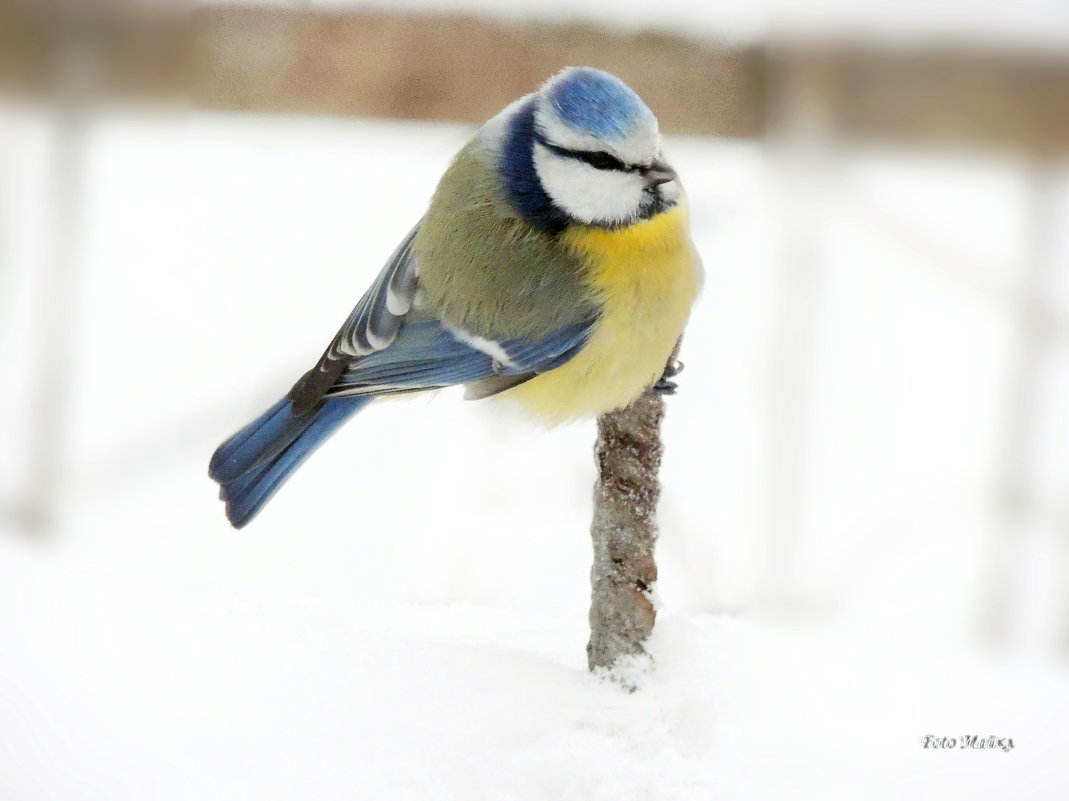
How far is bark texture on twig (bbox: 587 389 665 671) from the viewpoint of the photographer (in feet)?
2.69

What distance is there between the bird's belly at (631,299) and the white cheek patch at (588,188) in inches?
0.9

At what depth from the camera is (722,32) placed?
111 centimetres

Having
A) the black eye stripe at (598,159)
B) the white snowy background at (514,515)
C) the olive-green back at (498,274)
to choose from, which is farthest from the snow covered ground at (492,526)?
the black eye stripe at (598,159)

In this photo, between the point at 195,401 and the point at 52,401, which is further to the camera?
the point at 195,401

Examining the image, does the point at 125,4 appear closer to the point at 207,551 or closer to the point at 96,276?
the point at 96,276

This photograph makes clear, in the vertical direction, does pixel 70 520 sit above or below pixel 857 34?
below

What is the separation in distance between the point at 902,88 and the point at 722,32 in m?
0.22

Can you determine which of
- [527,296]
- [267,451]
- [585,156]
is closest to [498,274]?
[527,296]

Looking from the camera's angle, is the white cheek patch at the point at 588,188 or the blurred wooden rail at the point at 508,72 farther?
the blurred wooden rail at the point at 508,72

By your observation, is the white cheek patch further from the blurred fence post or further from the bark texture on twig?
the blurred fence post

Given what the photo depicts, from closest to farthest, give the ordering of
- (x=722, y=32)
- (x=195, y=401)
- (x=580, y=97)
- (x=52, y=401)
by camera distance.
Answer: (x=580, y=97) → (x=722, y=32) → (x=52, y=401) → (x=195, y=401)

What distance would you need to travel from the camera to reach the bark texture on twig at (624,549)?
32.3 inches

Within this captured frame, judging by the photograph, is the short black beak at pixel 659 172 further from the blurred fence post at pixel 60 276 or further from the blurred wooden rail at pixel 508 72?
A: the blurred fence post at pixel 60 276

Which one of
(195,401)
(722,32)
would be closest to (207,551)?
(195,401)
